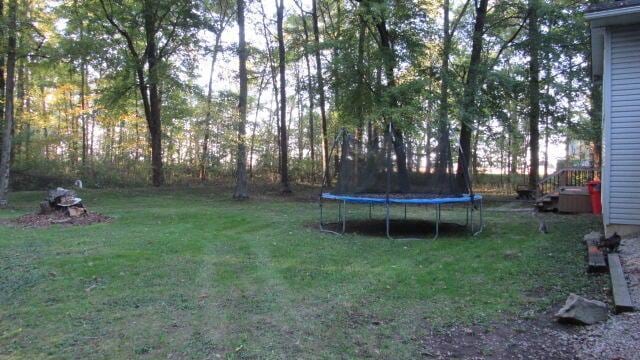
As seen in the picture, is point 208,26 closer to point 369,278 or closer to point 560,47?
point 560,47

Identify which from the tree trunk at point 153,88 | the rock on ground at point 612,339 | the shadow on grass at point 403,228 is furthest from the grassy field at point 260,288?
the tree trunk at point 153,88

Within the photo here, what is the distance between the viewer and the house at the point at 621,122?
631 centimetres

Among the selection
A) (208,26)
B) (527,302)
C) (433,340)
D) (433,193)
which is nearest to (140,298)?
(433,340)

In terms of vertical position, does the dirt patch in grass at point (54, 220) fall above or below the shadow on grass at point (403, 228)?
above

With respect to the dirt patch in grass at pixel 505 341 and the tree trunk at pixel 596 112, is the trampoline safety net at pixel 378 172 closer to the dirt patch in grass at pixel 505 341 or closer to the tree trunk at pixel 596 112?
the dirt patch in grass at pixel 505 341

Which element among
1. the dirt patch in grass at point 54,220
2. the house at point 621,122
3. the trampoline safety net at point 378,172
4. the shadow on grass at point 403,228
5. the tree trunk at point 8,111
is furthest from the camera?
the tree trunk at point 8,111

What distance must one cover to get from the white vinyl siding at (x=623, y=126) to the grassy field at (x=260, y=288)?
82 cm

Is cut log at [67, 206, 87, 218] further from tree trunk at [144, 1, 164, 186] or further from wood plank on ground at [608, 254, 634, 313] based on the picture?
wood plank on ground at [608, 254, 634, 313]

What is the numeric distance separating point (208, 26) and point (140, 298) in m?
14.9

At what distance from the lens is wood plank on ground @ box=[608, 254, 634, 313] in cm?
365

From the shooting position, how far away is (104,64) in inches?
642

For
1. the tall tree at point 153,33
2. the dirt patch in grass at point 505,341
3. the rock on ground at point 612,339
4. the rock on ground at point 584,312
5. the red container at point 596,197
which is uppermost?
the tall tree at point 153,33

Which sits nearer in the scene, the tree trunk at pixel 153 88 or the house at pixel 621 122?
the house at pixel 621 122

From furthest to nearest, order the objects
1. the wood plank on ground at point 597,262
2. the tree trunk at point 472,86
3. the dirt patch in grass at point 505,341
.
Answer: the tree trunk at point 472,86 → the wood plank on ground at point 597,262 → the dirt patch in grass at point 505,341
